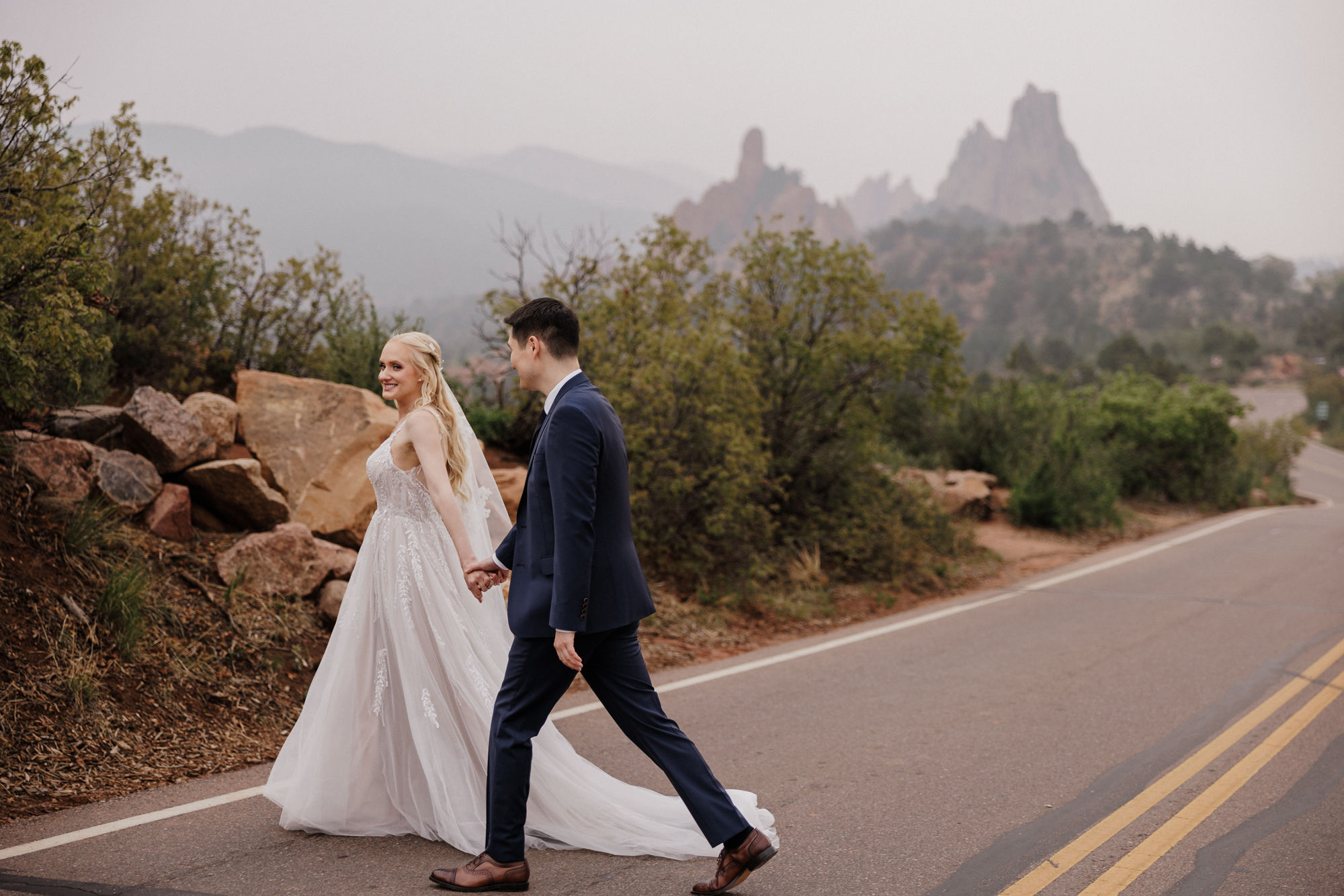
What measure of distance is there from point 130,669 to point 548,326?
3.59 m

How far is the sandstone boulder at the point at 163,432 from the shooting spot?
746 cm

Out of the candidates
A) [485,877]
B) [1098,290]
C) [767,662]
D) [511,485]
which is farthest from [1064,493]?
[1098,290]

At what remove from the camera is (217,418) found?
816 centimetres

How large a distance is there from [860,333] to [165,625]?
8.48m

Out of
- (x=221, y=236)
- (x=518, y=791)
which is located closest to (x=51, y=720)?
(x=518, y=791)

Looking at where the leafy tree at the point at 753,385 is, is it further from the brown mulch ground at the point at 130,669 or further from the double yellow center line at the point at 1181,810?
the double yellow center line at the point at 1181,810

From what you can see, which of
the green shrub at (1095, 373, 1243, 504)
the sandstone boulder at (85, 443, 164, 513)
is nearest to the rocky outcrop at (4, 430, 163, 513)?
the sandstone boulder at (85, 443, 164, 513)

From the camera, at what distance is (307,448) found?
8.21 meters

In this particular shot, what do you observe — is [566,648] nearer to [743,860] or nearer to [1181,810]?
[743,860]

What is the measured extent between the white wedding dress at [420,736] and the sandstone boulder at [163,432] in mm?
3825

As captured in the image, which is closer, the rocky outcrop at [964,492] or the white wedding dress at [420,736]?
the white wedding dress at [420,736]

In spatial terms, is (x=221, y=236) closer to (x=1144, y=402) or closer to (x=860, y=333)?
(x=860, y=333)

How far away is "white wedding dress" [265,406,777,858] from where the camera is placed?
13.7 feet

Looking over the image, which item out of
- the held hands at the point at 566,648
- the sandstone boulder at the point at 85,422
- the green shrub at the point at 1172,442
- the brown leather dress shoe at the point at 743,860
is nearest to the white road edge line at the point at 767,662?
the held hands at the point at 566,648
